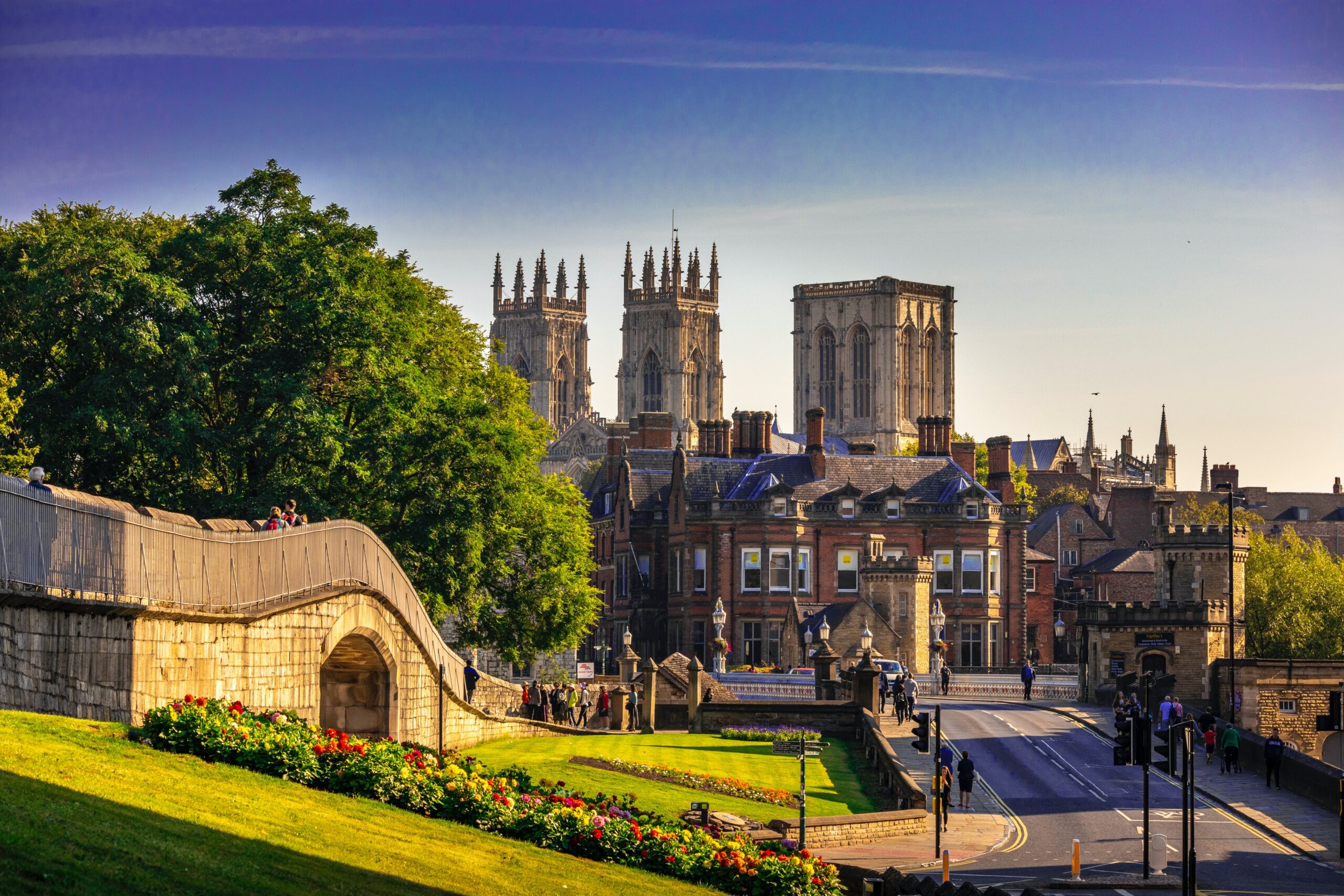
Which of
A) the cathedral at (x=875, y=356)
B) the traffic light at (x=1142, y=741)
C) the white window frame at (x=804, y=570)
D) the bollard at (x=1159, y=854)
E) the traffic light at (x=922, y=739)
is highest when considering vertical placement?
the cathedral at (x=875, y=356)

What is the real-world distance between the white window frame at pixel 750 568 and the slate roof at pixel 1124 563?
2910cm

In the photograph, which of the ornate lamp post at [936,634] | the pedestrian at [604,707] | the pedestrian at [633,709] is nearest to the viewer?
the pedestrian at [633,709]

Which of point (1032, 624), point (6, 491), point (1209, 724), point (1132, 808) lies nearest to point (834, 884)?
point (6, 491)

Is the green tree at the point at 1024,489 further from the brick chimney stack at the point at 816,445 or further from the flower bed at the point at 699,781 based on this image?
the flower bed at the point at 699,781

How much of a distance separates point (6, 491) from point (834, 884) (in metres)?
12.6

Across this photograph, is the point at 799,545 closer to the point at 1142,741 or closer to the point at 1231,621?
the point at 1231,621

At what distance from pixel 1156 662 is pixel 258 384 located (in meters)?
37.9

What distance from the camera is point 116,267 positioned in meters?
44.9

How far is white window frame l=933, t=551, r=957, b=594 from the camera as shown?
88875 mm

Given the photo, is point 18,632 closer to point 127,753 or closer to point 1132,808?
point 127,753

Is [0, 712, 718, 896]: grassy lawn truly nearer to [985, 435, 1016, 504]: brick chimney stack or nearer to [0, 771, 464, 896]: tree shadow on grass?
[0, 771, 464, 896]: tree shadow on grass

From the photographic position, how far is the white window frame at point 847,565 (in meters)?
88.2

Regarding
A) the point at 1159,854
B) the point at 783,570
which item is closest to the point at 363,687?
the point at 1159,854

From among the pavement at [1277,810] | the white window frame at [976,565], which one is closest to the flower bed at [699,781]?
the pavement at [1277,810]
